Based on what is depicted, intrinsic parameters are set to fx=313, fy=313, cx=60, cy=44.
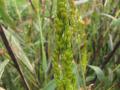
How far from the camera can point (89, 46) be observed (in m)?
1.08

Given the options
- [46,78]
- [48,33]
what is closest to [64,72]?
[46,78]

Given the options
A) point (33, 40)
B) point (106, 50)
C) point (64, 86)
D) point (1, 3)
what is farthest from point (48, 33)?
point (64, 86)

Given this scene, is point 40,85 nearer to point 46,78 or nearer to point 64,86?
point 46,78

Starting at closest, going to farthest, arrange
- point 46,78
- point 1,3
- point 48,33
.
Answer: point 1,3 → point 46,78 → point 48,33

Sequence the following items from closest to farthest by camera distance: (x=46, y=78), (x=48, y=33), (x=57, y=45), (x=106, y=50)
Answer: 1. (x=57, y=45)
2. (x=46, y=78)
3. (x=48, y=33)
4. (x=106, y=50)

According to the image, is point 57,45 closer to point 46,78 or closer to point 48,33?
point 46,78

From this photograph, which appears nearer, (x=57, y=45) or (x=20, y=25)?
(x=57, y=45)

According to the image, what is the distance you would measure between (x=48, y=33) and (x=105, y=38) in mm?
214

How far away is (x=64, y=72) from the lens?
0.36 metres

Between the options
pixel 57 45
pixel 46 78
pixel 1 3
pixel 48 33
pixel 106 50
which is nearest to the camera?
pixel 57 45

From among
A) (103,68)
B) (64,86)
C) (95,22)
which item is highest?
(64,86)

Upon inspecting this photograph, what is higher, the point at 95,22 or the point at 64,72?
the point at 64,72

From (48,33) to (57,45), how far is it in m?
0.66

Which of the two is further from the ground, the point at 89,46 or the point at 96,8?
the point at 96,8
